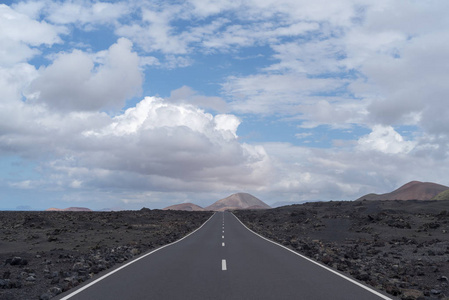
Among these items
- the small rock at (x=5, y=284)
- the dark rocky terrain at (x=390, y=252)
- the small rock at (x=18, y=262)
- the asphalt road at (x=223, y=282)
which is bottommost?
the dark rocky terrain at (x=390, y=252)

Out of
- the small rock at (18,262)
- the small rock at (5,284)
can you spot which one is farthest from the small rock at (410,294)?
the small rock at (18,262)

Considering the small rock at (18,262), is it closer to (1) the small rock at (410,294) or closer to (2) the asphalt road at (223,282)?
(2) the asphalt road at (223,282)

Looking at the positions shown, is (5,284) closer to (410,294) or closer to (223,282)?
(223,282)

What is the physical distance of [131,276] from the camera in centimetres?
1195

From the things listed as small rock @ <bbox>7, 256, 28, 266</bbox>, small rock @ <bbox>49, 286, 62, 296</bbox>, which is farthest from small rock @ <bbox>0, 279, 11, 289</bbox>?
small rock @ <bbox>7, 256, 28, 266</bbox>

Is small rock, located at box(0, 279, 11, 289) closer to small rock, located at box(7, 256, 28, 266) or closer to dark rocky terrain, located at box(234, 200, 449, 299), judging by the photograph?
small rock, located at box(7, 256, 28, 266)

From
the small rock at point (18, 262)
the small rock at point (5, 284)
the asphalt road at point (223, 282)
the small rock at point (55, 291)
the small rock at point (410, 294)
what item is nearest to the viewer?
the asphalt road at point (223, 282)

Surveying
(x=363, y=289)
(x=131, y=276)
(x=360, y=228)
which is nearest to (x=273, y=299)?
(x=363, y=289)

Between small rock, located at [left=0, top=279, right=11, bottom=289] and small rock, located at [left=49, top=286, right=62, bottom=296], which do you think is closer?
small rock, located at [left=49, top=286, right=62, bottom=296]

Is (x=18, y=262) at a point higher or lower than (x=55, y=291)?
higher

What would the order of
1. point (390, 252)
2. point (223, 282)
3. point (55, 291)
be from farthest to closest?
point (390, 252) → point (223, 282) → point (55, 291)

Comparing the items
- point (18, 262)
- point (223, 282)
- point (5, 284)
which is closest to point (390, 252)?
point (223, 282)

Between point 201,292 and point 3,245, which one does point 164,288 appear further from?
point 3,245

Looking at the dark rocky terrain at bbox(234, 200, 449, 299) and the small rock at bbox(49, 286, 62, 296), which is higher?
Result: the small rock at bbox(49, 286, 62, 296)
